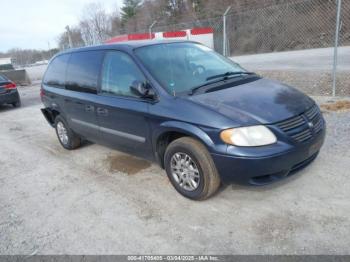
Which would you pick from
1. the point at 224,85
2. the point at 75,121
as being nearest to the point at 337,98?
the point at 224,85

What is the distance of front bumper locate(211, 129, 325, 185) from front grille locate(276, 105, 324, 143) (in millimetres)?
85

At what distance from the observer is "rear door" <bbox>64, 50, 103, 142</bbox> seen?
461 centimetres

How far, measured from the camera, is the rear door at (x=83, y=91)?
4.61 metres

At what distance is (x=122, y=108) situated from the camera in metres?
4.08

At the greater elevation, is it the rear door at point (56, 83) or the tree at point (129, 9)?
the tree at point (129, 9)

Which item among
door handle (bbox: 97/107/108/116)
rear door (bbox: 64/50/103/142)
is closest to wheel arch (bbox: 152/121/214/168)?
door handle (bbox: 97/107/108/116)

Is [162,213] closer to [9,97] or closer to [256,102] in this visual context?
[256,102]

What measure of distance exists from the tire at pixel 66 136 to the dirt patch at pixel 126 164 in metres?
→ 0.91

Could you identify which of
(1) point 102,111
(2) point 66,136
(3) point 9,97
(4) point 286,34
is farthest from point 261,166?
(4) point 286,34

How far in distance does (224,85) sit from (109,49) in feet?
5.66

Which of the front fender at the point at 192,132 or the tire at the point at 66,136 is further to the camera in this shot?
the tire at the point at 66,136

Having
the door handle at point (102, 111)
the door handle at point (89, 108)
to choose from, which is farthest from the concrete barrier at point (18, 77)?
the door handle at point (102, 111)

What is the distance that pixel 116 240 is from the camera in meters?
3.04

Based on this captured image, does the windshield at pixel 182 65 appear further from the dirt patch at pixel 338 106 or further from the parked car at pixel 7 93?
the parked car at pixel 7 93
